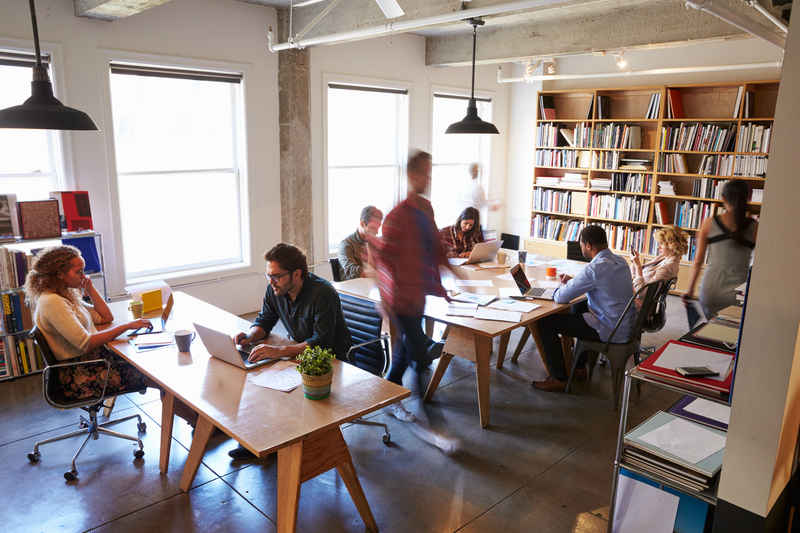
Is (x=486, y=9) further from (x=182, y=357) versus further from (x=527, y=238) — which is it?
(x=527, y=238)

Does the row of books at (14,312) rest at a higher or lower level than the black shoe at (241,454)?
higher

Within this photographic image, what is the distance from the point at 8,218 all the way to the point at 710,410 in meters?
4.73

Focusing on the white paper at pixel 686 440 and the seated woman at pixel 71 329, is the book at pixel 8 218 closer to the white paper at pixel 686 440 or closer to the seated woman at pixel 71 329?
the seated woman at pixel 71 329

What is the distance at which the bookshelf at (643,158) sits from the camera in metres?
6.38

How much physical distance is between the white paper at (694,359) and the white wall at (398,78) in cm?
470

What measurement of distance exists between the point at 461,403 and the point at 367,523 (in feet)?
5.07

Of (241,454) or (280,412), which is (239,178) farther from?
(280,412)

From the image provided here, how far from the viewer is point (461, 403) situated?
161 inches

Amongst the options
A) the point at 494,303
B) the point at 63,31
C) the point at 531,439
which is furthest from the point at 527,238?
the point at 63,31

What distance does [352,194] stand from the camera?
6.99m

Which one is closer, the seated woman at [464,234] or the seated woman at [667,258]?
the seated woman at [667,258]

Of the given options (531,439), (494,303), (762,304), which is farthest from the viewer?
(494,303)

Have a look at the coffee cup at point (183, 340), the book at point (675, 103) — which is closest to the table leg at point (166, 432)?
the coffee cup at point (183, 340)

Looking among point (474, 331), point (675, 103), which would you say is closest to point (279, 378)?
point (474, 331)
